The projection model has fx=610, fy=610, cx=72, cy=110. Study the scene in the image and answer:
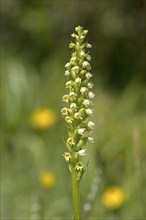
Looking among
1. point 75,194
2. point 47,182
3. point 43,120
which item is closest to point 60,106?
point 43,120

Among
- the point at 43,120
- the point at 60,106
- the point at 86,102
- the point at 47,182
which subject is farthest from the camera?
the point at 60,106

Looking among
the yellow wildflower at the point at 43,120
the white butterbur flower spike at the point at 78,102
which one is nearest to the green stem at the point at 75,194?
the white butterbur flower spike at the point at 78,102

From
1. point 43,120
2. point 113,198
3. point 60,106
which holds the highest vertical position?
point 60,106

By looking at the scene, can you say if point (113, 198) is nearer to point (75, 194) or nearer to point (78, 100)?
point (75, 194)

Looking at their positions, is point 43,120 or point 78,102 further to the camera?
point 43,120

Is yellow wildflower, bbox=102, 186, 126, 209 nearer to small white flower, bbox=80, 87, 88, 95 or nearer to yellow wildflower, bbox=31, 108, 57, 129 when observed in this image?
yellow wildflower, bbox=31, 108, 57, 129

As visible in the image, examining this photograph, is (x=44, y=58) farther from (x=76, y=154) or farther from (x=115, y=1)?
(x=76, y=154)
